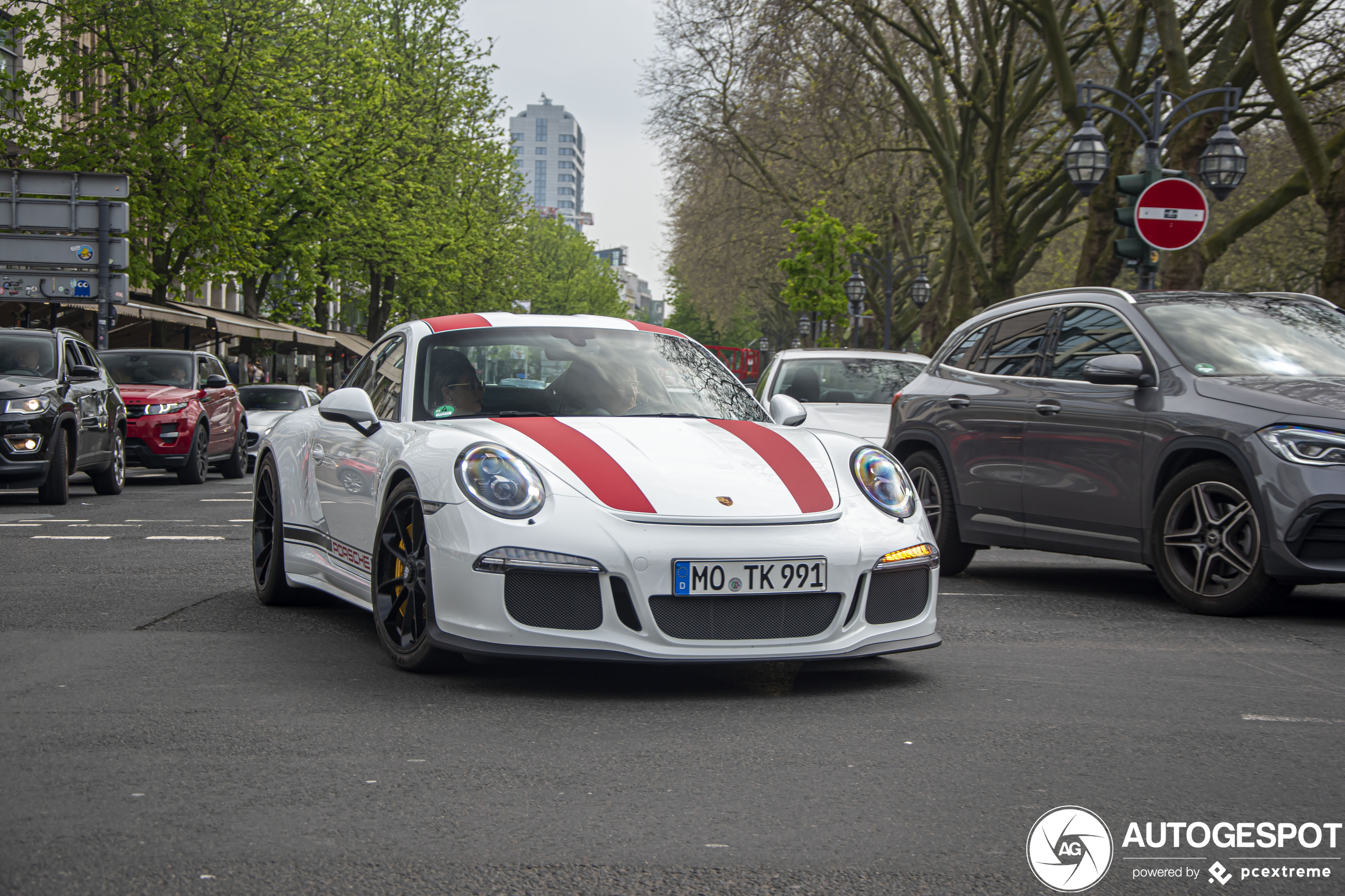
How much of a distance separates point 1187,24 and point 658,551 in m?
24.8

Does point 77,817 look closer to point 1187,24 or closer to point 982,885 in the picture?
point 982,885

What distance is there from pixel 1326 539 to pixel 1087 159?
1336 cm

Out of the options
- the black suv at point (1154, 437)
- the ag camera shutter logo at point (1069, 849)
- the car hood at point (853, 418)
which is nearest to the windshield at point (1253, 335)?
the black suv at point (1154, 437)

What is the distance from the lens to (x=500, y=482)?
17.4 ft

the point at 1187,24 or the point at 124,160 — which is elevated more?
the point at 1187,24

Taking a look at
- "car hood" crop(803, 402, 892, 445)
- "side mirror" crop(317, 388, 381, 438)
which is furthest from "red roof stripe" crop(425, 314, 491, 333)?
"car hood" crop(803, 402, 892, 445)

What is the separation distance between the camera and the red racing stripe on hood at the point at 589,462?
5215mm

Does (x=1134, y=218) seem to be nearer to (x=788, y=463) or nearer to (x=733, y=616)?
(x=788, y=463)

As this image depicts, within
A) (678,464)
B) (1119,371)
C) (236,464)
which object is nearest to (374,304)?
(236,464)

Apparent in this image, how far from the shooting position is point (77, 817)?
364 cm

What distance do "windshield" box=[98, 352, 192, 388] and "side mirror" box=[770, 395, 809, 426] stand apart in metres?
16.0

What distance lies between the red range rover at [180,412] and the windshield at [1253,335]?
14.7 m

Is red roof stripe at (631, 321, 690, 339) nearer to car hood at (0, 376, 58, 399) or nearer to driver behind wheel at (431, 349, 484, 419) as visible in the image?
driver behind wheel at (431, 349, 484, 419)

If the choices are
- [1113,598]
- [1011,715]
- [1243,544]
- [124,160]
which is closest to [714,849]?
[1011,715]
